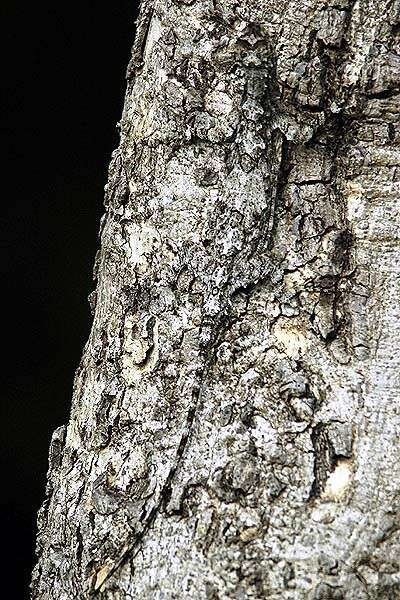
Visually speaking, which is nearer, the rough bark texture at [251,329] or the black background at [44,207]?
the rough bark texture at [251,329]

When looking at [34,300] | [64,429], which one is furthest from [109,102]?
Result: [64,429]

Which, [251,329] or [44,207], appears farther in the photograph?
[44,207]

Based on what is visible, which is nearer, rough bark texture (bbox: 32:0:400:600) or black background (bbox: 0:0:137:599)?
rough bark texture (bbox: 32:0:400:600)

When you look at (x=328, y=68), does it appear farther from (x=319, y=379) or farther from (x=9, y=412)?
(x=9, y=412)

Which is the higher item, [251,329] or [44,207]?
[44,207]
